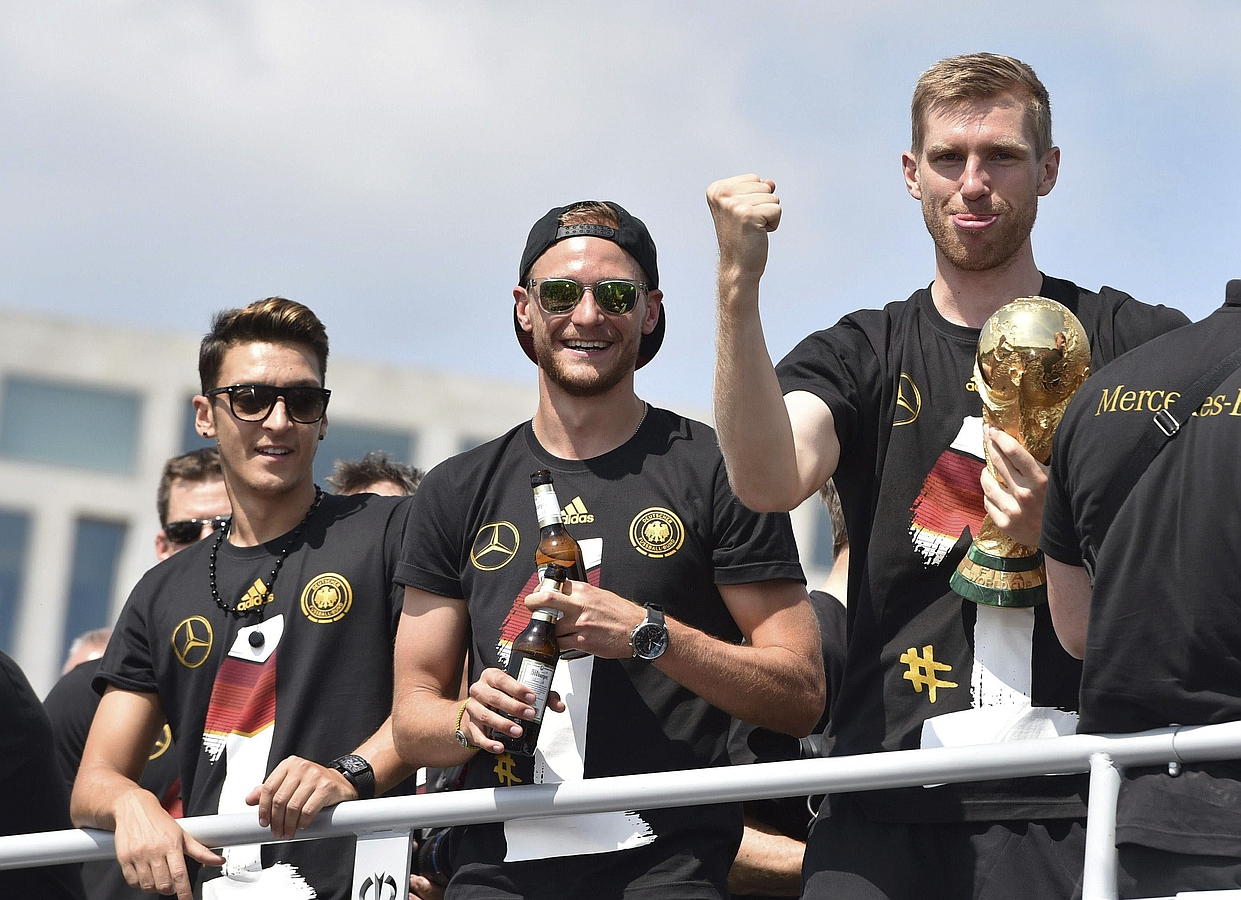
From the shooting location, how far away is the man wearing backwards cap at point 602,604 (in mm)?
4324

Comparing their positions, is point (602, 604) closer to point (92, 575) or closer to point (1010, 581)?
point (1010, 581)

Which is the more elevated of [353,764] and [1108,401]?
[1108,401]

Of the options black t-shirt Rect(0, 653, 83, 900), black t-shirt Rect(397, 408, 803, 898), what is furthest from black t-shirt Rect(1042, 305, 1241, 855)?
black t-shirt Rect(0, 653, 83, 900)

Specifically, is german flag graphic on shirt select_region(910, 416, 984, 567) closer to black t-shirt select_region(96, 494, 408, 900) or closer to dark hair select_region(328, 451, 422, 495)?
black t-shirt select_region(96, 494, 408, 900)

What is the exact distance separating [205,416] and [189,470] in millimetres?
1537

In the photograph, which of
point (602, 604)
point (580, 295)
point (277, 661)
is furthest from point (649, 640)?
point (277, 661)

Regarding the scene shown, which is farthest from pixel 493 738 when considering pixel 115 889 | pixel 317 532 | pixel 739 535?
pixel 115 889

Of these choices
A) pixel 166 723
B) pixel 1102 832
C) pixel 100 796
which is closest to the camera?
pixel 1102 832

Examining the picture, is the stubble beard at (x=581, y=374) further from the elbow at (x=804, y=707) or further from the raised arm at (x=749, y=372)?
the elbow at (x=804, y=707)

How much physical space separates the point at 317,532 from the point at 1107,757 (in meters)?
2.74

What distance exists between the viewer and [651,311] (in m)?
5.01

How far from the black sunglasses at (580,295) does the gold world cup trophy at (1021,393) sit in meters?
1.05

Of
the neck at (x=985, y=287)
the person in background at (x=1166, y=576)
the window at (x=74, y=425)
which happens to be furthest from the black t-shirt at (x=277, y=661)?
the window at (x=74, y=425)

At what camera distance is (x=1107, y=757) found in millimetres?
3475
